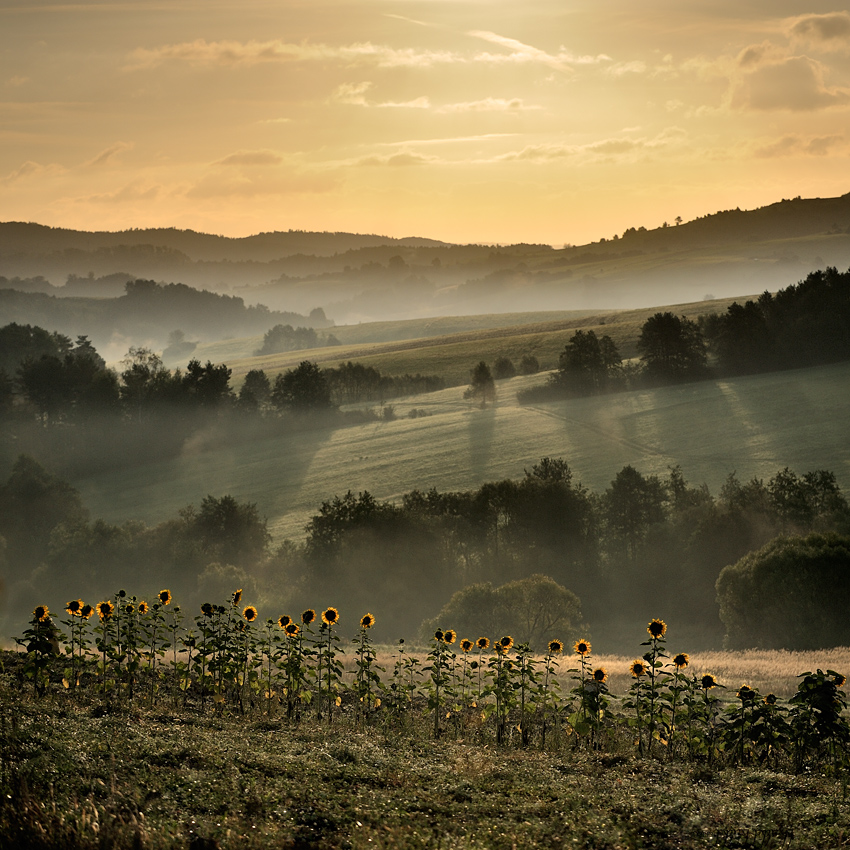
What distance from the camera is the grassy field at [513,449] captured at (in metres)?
61.1

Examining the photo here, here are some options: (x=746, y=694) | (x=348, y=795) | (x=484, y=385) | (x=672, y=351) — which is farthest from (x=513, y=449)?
(x=348, y=795)

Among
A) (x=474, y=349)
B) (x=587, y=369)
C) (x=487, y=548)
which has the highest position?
(x=474, y=349)

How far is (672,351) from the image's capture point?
279ft

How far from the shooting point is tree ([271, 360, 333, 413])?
89.3 metres

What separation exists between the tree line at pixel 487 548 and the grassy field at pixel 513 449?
7593 mm

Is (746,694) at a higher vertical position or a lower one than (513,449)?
higher

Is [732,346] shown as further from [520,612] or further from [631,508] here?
[520,612]

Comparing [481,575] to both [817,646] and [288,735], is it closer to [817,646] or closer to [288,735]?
[817,646]

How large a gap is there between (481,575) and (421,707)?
104 ft

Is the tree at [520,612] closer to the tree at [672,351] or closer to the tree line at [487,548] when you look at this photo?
the tree line at [487,548]

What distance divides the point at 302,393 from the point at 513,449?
1200 inches

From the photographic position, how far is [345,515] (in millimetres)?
48125

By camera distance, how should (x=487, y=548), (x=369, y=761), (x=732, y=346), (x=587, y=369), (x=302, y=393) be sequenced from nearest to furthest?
(x=369, y=761) → (x=487, y=548) → (x=732, y=346) → (x=587, y=369) → (x=302, y=393)

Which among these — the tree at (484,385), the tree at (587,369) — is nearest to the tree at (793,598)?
the tree at (587,369)
